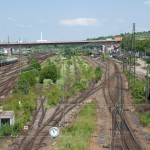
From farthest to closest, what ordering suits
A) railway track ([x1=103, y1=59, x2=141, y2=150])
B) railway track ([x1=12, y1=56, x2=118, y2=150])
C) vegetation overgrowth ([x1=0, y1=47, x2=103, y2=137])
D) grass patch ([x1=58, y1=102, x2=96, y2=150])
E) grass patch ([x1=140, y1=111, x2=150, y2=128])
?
vegetation overgrowth ([x1=0, y1=47, x2=103, y2=137]), grass patch ([x1=140, y1=111, x2=150, y2=128]), railway track ([x1=12, y1=56, x2=118, y2=150]), railway track ([x1=103, y1=59, x2=141, y2=150]), grass patch ([x1=58, y1=102, x2=96, y2=150])

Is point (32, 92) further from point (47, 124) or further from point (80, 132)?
point (80, 132)

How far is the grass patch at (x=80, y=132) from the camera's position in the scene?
20828 mm

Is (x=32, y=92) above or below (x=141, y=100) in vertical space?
below

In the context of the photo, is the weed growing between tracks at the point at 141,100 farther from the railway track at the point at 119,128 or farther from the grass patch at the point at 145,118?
the railway track at the point at 119,128

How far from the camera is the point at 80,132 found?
2383 centimetres

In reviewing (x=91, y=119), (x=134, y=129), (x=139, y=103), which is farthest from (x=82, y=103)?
(x=134, y=129)

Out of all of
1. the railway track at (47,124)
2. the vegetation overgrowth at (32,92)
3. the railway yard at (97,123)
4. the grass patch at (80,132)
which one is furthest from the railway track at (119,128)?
the vegetation overgrowth at (32,92)

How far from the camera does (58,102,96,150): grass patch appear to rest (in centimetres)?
2083

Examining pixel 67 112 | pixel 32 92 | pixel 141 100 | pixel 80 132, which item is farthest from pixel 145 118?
pixel 32 92

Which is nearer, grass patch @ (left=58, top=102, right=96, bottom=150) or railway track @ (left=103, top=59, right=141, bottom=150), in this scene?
grass patch @ (left=58, top=102, right=96, bottom=150)

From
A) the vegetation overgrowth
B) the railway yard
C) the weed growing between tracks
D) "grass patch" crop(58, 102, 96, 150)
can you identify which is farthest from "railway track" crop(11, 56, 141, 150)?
the weed growing between tracks

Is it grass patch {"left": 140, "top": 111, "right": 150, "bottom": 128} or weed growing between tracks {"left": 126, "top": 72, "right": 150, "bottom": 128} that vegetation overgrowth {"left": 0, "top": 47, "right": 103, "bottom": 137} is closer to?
weed growing between tracks {"left": 126, "top": 72, "right": 150, "bottom": 128}

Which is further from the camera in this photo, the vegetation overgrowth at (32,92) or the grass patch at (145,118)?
the vegetation overgrowth at (32,92)

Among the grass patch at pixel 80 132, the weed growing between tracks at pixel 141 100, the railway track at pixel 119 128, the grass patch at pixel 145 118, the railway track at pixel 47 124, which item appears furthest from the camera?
the weed growing between tracks at pixel 141 100
